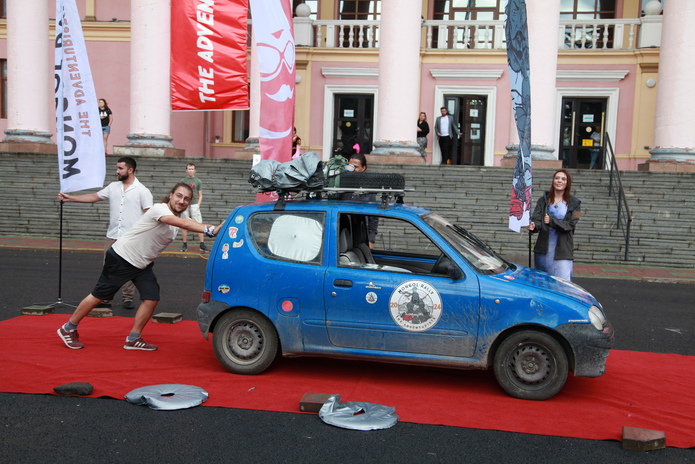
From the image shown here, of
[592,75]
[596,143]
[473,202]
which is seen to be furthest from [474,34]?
[473,202]

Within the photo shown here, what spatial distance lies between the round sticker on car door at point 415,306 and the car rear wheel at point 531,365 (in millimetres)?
607

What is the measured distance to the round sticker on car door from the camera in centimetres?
579

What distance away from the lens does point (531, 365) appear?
5707 millimetres

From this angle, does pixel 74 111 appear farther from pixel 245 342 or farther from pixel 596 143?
pixel 596 143

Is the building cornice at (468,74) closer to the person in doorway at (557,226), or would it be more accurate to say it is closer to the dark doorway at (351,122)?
the dark doorway at (351,122)

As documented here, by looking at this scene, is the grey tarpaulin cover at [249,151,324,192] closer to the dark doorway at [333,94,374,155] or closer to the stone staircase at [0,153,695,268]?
the stone staircase at [0,153,695,268]

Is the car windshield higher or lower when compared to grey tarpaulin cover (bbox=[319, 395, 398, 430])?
higher

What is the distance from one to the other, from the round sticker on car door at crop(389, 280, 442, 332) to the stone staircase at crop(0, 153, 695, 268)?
9585 mm

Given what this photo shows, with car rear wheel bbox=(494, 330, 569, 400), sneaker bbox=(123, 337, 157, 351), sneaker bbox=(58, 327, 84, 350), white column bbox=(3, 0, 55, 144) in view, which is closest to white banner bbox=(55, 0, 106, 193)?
sneaker bbox=(58, 327, 84, 350)

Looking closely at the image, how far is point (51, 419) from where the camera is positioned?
5.02m

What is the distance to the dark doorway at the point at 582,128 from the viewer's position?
1010 inches

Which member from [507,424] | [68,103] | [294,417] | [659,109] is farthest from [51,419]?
[659,109]

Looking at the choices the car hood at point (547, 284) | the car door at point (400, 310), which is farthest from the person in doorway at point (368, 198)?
the car hood at point (547, 284)

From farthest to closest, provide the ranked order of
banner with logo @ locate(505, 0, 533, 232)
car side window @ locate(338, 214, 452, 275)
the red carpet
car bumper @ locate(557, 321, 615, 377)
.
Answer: banner with logo @ locate(505, 0, 533, 232), car side window @ locate(338, 214, 452, 275), car bumper @ locate(557, 321, 615, 377), the red carpet
